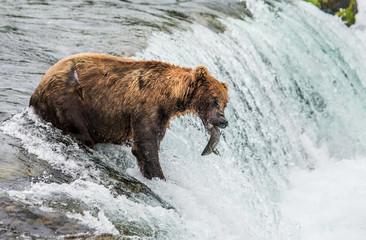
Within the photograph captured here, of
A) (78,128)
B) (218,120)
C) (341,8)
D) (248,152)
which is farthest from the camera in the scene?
(341,8)

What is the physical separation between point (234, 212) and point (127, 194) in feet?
4.66

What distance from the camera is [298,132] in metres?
8.68

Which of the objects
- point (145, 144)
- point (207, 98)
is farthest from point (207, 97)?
point (145, 144)

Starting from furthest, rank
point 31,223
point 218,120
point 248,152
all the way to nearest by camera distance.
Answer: point 248,152, point 218,120, point 31,223

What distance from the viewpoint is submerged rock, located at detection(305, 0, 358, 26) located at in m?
12.8

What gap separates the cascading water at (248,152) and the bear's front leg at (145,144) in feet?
0.52

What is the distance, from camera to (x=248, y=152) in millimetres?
6934

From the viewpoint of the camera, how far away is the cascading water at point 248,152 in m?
3.89

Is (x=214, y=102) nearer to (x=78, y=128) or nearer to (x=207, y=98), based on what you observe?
(x=207, y=98)

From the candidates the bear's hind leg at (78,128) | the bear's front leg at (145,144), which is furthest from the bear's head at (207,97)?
the bear's hind leg at (78,128)

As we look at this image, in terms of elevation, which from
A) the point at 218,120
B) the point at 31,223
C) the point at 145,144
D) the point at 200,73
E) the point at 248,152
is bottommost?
the point at 248,152

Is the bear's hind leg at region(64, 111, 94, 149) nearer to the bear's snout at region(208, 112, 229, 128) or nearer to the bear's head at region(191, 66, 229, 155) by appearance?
the bear's head at region(191, 66, 229, 155)

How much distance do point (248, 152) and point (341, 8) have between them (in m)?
7.29

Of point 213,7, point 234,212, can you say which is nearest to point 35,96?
point 234,212
